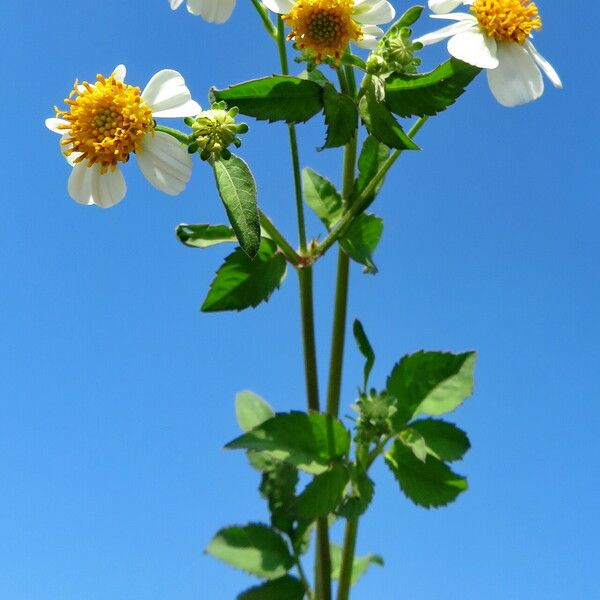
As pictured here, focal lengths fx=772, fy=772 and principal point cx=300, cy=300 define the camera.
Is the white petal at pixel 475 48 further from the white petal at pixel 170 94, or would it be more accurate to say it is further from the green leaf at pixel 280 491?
the green leaf at pixel 280 491

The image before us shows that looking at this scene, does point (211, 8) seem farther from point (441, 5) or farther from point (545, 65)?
point (545, 65)

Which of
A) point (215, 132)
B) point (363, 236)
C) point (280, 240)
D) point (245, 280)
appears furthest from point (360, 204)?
point (215, 132)

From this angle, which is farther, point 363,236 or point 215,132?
point 363,236

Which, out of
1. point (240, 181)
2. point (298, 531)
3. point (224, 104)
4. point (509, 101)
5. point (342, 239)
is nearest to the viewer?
point (240, 181)

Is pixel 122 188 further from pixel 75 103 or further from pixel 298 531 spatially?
pixel 298 531

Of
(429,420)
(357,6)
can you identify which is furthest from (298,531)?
(357,6)

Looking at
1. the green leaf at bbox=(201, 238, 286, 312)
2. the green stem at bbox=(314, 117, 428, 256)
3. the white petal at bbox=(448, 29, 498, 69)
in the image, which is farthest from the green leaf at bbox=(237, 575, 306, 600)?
the white petal at bbox=(448, 29, 498, 69)
